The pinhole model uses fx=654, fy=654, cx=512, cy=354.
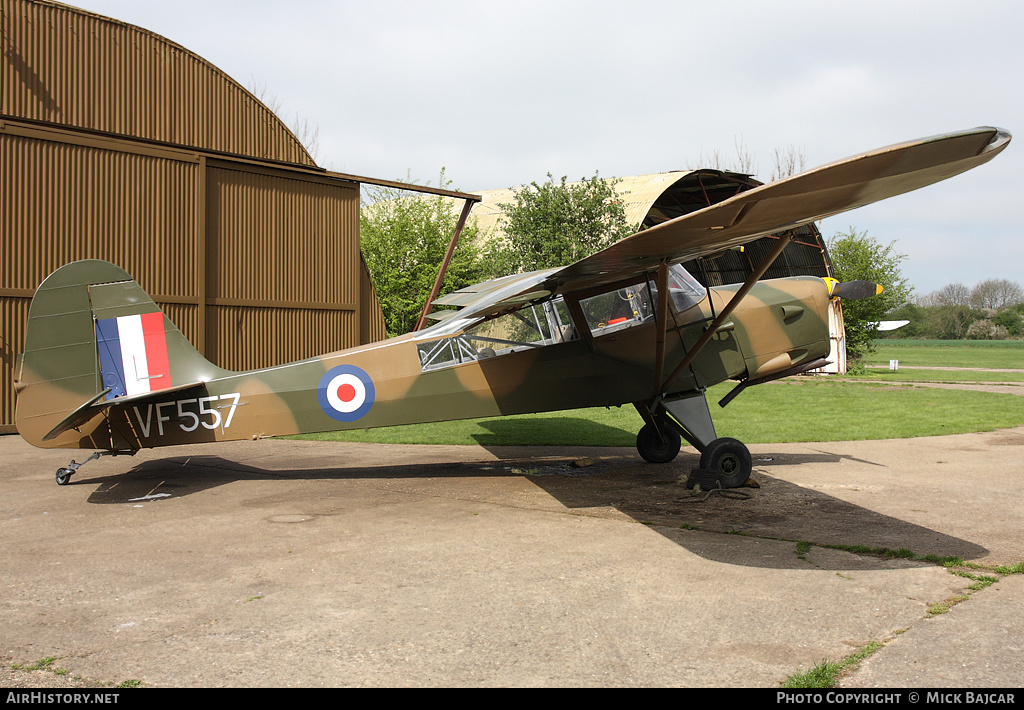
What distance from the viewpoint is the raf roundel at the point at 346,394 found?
809cm

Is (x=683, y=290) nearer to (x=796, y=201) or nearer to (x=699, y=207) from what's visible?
(x=796, y=201)

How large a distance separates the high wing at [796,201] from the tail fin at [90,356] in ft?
14.4

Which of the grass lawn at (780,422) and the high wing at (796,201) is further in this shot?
the grass lawn at (780,422)

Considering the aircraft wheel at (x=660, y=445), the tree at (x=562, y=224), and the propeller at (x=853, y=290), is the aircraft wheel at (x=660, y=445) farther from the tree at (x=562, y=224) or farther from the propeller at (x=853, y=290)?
the tree at (x=562, y=224)

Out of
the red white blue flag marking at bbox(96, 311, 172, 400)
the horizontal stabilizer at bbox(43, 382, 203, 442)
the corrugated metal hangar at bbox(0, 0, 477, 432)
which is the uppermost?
the corrugated metal hangar at bbox(0, 0, 477, 432)

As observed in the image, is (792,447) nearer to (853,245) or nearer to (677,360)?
(677,360)

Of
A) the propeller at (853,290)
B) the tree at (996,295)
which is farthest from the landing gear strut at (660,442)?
the tree at (996,295)

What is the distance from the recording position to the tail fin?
23.9 ft

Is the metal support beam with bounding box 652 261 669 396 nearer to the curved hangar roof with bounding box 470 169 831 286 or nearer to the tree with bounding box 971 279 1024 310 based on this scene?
the curved hangar roof with bounding box 470 169 831 286

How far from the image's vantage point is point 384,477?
8.84 meters

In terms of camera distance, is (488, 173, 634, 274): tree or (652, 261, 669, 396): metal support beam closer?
(652, 261, 669, 396): metal support beam

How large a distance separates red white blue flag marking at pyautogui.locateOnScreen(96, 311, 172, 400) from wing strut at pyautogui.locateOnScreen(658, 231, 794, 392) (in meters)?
6.11

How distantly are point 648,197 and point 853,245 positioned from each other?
53.1 feet

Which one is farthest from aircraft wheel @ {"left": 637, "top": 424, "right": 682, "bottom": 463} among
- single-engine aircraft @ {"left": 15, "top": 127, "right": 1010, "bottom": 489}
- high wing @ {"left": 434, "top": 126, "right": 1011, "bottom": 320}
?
high wing @ {"left": 434, "top": 126, "right": 1011, "bottom": 320}
